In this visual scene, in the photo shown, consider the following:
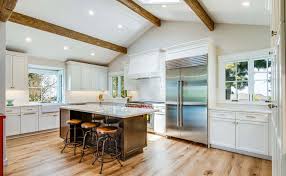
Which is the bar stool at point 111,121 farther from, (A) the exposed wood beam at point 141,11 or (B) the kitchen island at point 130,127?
(A) the exposed wood beam at point 141,11

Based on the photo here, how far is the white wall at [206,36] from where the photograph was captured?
3873 millimetres

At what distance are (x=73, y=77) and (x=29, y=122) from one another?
210 cm

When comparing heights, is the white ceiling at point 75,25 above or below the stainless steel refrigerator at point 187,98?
above

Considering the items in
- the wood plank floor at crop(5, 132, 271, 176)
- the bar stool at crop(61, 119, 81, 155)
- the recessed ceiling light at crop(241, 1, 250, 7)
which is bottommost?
the wood plank floor at crop(5, 132, 271, 176)

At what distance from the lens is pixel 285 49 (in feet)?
3.33

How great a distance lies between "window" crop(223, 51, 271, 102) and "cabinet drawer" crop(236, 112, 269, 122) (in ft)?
Result: 1.62

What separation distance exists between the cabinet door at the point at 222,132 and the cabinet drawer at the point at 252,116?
182 mm

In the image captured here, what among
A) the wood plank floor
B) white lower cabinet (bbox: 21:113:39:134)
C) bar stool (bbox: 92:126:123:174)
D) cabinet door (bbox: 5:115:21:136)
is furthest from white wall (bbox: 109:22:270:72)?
cabinet door (bbox: 5:115:21:136)

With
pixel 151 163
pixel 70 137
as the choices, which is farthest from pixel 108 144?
pixel 70 137

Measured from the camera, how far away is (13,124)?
4.74 meters

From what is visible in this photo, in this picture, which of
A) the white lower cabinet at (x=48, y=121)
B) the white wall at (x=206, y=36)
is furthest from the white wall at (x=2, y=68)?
the white wall at (x=206, y=36)

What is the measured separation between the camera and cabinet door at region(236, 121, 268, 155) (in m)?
3.32

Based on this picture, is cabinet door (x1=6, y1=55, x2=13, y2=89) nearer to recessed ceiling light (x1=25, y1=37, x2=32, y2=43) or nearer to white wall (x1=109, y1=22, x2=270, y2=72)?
recessed ceiling light (x1=25, y1=37, x2=32, y2=43)

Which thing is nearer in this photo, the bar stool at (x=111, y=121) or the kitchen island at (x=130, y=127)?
the kitchen island at (x=130, y=127)
